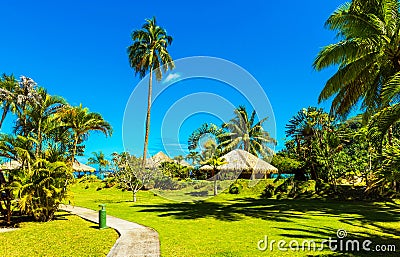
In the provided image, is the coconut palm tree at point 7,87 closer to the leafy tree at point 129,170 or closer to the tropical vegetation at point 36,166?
the tropical vegetation at point 36,166

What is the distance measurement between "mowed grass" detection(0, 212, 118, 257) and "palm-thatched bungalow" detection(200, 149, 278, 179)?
18.0 metres

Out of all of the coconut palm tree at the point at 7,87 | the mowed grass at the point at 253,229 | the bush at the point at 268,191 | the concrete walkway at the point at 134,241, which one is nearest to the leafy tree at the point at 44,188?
the concrete walkway at the point at 134,241

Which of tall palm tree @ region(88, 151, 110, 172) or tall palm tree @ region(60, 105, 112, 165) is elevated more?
tall palm tree @ region(60, 105, 112, 165)

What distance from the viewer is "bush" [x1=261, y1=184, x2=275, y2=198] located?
2061 centimetres

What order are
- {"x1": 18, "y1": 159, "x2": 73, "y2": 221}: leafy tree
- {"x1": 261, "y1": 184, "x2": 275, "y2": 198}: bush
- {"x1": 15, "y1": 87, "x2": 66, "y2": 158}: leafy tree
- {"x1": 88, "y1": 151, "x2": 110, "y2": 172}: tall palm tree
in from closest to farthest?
{"x1": 18, "y1": 159, "x2": 73, "y2": 221}: leafy tree → {"x1": 15, "y1": 87, "x2": 66, "y2": 158}: leafy tree → {"x1": 261, "y1": 184, "x2": 275, "y2": 198}: bush → {"x1": 88, "y1": 151, "x2": 110, "y2": 172}: tall palm tree

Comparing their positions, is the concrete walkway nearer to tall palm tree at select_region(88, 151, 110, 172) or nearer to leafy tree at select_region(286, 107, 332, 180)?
leafy tree at select_region(286, 107, 332, 180)

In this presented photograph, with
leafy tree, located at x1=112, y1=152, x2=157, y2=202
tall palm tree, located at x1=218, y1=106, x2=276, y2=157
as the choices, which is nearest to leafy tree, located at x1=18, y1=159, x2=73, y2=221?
leafy tree, located at x1=112, y1=152, x2=157, y2=202

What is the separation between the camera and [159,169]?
85.1 feet

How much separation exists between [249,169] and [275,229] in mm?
19104

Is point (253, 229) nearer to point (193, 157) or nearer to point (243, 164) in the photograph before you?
point (243, 164)

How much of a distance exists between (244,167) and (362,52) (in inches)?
701

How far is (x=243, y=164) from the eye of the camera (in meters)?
27.9

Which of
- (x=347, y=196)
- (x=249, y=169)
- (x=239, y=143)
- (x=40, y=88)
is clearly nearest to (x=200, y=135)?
(x=239, y=143)

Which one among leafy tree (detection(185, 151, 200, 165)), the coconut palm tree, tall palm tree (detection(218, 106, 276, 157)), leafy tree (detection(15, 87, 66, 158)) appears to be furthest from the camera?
tall palm tree (detection(218, 106, 276, 157))
